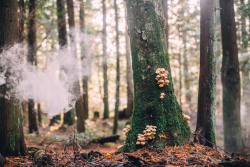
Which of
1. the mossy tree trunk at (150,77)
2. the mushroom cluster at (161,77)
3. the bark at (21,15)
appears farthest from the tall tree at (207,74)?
the bark at (21,15)

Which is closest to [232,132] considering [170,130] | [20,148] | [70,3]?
[170,130]

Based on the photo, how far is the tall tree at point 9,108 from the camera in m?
4.56

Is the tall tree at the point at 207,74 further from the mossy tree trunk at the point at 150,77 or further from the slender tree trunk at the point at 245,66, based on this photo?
the slender tree trunk at the point at 245,66

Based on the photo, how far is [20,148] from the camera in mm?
4734

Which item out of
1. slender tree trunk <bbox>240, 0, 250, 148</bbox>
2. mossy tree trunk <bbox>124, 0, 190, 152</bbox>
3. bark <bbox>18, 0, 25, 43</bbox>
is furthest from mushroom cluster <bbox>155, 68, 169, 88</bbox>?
slender tree trunk <bbox>240, 0, 250, 148</bbox>

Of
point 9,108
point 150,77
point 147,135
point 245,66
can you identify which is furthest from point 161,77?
point 245,66

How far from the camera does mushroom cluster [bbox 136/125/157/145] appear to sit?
3.52m

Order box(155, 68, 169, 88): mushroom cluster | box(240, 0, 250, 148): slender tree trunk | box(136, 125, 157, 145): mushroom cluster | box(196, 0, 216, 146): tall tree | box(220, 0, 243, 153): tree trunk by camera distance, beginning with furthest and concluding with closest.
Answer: box(240, 0, 250, 148): slender tree trunk
box(220, 0, 243, 153): tree trunk
box(196, 0, 216, 146): tall tree
box(155, 68, 169, 88): mushroom cluster
box(136, 125, 157, 145): mushroom cluster

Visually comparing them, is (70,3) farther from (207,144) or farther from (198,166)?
(198,166)

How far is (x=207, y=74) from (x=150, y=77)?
1612 millimetres

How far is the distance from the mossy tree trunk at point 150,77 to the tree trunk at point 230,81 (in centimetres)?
387

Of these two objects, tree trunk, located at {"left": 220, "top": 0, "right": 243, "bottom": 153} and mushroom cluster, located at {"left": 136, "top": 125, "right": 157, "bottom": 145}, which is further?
tree trunk, located at {"left": 220, "top": 0, "right": 243, "bottom": 153}

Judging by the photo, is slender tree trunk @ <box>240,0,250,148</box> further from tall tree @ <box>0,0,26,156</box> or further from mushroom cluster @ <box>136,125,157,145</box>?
tall tree @ <box>0,0,26,156</box>

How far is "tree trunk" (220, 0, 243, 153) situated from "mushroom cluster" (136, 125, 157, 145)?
15.5 ft
